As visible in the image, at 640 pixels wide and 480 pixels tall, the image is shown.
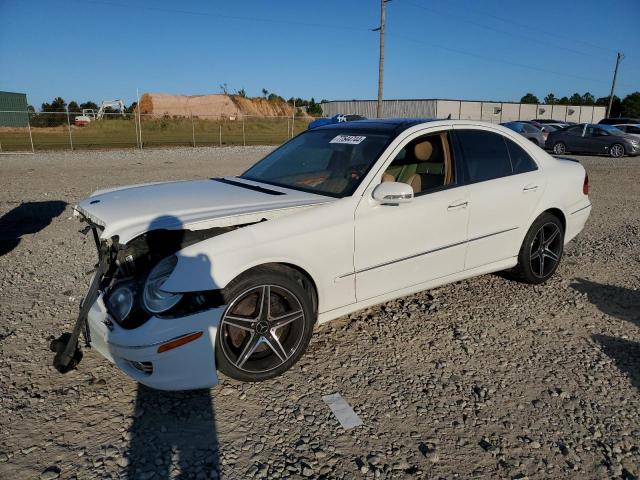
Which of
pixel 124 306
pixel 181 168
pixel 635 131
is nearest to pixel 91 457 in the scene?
pixel 124 306

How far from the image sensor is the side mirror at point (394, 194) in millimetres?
3344

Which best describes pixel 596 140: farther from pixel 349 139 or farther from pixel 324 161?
pixel 324 161

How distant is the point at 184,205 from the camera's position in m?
3.27

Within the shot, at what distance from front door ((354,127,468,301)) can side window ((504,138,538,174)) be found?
776 millimetres

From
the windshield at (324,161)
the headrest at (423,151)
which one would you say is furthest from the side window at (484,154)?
the windshield at (324,161)

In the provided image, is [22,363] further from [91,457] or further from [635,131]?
[635,131]

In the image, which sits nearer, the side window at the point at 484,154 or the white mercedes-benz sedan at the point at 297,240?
the white mercedes-benz sedan at the point at 297,240

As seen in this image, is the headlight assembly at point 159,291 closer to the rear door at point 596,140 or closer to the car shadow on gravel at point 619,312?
the car shadow on gravel at point 619,312

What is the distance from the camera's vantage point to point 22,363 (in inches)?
134

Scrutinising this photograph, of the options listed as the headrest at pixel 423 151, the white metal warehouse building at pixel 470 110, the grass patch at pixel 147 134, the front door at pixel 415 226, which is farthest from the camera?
the white metal warehouse building at pixel 470 110

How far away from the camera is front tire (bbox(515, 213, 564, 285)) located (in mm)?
4617

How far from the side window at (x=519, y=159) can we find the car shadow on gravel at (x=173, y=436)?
3380 millimetres

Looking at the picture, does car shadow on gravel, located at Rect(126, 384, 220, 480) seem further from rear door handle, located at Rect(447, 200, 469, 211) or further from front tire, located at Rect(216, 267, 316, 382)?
rear door handle, located at Rect(447, 200, 469, 211)

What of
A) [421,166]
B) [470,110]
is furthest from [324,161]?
[470,110]
